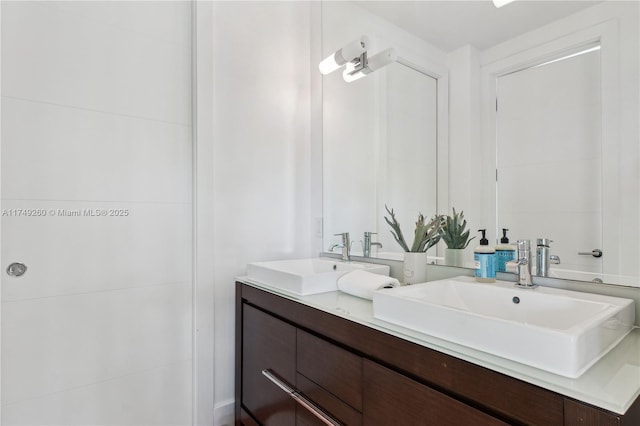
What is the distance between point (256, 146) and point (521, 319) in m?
1.41

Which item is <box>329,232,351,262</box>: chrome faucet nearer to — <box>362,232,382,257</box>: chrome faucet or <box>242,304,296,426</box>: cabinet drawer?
<box>362,232,382,257</box>: chrome faucet

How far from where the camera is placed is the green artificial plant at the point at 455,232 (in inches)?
51.1

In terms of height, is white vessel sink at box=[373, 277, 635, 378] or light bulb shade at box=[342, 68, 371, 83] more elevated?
light bulb shade at box=[342, 68, 371, 83]

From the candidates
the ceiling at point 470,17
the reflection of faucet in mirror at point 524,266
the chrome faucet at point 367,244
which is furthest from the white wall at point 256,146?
the reflection of faucet in mirror at point 524,266

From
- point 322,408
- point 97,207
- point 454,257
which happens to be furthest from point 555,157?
point 97,207

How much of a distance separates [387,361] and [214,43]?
5.30 ft

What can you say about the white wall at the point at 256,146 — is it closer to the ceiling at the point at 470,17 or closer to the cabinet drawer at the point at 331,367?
the ceiling at the point at 470,17

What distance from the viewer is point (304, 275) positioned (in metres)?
1.23

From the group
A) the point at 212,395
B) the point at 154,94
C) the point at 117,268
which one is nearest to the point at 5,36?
the point at 154,94

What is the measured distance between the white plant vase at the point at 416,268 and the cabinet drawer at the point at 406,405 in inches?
19.2

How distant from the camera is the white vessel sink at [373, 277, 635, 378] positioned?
0.59m

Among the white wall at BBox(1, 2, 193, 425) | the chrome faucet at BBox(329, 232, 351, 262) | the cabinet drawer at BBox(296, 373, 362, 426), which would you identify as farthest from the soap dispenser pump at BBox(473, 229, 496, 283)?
the white wall at BBox(1, 2, 193, 425)

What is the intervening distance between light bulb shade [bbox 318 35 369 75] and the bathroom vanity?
3.69 feet

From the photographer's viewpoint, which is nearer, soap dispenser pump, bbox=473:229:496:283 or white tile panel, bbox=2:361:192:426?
soap dispenser pump, bbox=473:229:496:283
